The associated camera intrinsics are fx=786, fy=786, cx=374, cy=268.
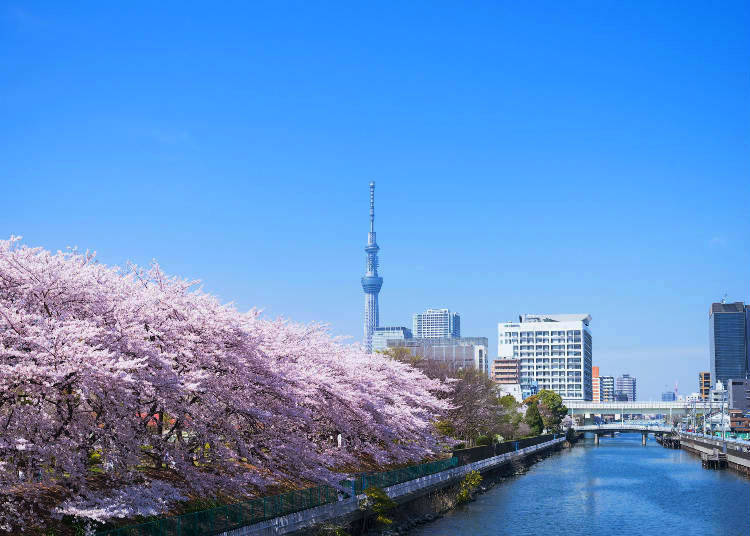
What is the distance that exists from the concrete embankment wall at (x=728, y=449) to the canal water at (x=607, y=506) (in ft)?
6.90

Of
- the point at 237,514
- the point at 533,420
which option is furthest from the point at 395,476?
the point at 533,420

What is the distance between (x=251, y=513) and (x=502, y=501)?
4047cm

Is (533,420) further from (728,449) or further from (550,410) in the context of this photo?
(728,449)

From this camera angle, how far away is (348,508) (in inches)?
1598

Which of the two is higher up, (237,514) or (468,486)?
(237,514)

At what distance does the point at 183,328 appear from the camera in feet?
95.8

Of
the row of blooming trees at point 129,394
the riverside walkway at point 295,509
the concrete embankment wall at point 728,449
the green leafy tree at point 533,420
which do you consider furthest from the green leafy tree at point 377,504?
the green leafy tree at point 533,420

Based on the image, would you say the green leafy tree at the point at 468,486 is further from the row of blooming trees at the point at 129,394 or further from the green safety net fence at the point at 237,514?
the row of blooming trees at the point at 129,394

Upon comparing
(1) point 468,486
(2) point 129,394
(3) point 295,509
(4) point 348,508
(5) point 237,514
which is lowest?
(1) point 468,486

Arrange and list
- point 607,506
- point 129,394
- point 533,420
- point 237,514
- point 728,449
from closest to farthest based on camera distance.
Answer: point 129,394 < point 237,514 < point 607,506 < point 728,449 < point 533,420

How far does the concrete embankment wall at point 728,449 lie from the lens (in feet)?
344

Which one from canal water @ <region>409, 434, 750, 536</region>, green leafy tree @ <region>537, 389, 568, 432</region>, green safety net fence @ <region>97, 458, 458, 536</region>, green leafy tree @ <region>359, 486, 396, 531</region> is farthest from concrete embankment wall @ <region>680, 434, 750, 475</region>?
green safety net fence @ <region>97, 458, 458, 536</region>

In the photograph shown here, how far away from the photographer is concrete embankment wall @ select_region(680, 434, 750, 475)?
10494 centimetres

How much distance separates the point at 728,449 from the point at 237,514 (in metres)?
109
